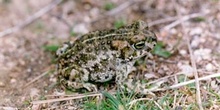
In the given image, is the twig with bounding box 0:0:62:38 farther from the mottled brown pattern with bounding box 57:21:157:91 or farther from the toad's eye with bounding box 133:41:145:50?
the toad's eye with bounding box 133:41:145:50

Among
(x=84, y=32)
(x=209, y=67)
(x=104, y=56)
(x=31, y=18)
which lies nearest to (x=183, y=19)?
(x=209, y=67)

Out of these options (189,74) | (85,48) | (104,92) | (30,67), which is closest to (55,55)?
(30,67)

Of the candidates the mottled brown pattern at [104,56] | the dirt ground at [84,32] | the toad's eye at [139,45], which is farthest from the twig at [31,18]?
the toad's eye at [139,45]

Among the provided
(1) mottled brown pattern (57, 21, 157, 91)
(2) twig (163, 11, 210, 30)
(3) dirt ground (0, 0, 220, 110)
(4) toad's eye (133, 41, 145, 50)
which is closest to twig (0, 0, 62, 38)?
(3) dirt ground (0, 0, 220, 110)

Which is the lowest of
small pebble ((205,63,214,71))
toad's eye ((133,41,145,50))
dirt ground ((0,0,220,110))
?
small pebble ((205,63,214,71))

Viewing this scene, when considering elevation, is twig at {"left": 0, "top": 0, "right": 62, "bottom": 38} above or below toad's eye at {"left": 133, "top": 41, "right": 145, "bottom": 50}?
above

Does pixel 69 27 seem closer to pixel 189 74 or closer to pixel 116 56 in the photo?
pixel 116 56

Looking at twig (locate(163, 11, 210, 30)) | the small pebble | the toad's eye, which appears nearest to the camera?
the toad's eye
